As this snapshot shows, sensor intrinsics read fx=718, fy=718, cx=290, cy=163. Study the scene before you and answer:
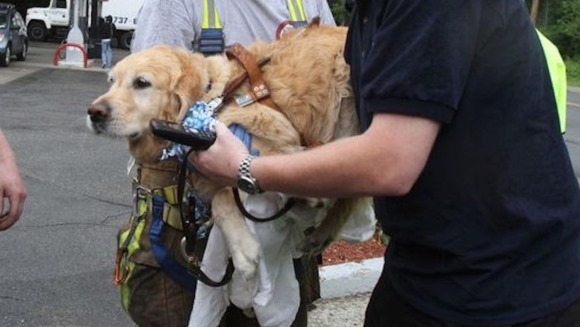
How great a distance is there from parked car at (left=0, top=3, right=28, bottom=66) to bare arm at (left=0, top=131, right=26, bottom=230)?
18.8 m

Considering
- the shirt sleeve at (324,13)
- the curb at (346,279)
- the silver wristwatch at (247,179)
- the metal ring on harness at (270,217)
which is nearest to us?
the silver wristwatch at (247,179)

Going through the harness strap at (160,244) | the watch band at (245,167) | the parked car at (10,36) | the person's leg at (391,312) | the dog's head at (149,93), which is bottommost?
the parked car at (10,36)

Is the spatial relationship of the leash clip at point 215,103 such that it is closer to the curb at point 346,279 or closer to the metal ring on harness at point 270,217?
the metal ring on harness at point 270,217

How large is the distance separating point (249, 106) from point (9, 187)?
0.95 m

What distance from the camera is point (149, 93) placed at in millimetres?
2535

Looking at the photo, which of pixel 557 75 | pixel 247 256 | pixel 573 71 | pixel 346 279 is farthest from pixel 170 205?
pixel 573 71

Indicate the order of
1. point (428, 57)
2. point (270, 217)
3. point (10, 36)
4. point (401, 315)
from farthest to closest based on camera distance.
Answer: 1. point (10, 36)
2. point (270, 217)
3. point (401, 315)
4. point (428, 57)

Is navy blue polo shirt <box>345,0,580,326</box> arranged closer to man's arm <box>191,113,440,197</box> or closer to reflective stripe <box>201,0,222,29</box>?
man's arm <box>191,113,440,197</box>

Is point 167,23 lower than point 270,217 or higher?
higher

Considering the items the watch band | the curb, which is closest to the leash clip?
the watch band

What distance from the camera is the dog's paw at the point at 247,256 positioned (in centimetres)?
234

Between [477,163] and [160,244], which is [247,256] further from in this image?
[477,163]

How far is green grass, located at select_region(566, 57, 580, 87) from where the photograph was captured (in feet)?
105

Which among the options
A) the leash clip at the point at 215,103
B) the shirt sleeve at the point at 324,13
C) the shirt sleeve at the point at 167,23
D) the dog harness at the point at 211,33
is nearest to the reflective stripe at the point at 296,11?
the shirt sleeve at the point at 324,13
